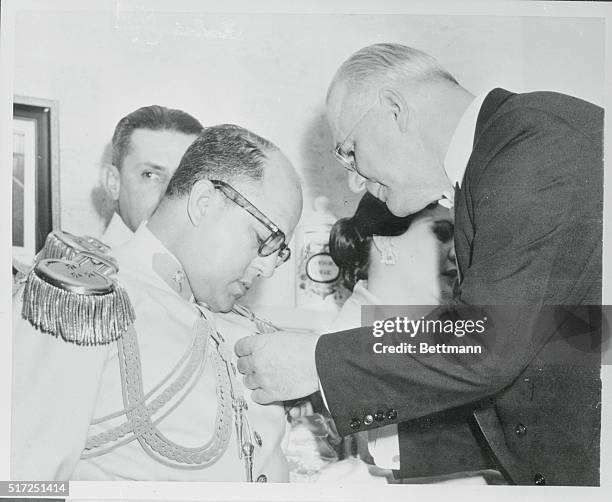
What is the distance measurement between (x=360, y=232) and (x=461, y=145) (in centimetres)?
27

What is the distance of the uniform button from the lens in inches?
60.4

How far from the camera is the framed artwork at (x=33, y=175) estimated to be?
5.24 ft

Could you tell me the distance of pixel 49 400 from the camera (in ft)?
5.06

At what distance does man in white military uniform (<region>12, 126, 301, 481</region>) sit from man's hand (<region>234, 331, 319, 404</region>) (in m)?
0.03

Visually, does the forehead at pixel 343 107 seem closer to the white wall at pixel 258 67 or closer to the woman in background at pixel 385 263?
the white wall at pixel 258 67

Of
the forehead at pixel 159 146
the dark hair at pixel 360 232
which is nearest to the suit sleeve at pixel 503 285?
the dark hair at pixel 360 232

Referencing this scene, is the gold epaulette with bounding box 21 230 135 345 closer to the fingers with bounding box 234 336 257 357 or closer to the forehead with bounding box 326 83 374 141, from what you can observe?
the fingers with bounding box 234 336 257 357

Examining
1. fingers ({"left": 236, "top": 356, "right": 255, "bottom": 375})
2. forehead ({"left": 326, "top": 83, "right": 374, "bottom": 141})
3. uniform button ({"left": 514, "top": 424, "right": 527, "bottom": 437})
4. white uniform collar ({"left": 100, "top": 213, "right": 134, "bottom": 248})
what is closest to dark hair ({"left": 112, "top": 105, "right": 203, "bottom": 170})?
white uniform collar ({"left": 100, "top": 213, "right": 134, "bottom": 248})

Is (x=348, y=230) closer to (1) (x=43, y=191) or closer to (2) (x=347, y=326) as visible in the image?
(2) (x=347, y=326)

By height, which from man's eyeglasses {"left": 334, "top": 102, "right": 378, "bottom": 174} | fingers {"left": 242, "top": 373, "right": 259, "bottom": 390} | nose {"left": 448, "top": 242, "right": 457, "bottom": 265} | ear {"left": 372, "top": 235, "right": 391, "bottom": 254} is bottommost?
fingers {"left": 242, "top": 373, "right": 259, "bottom": 390}

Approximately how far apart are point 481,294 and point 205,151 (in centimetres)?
64

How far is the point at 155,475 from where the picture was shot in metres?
1.57

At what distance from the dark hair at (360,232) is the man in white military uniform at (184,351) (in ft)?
0.35

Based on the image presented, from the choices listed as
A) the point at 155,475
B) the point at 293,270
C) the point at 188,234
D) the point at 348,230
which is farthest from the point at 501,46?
the point at 155,475
